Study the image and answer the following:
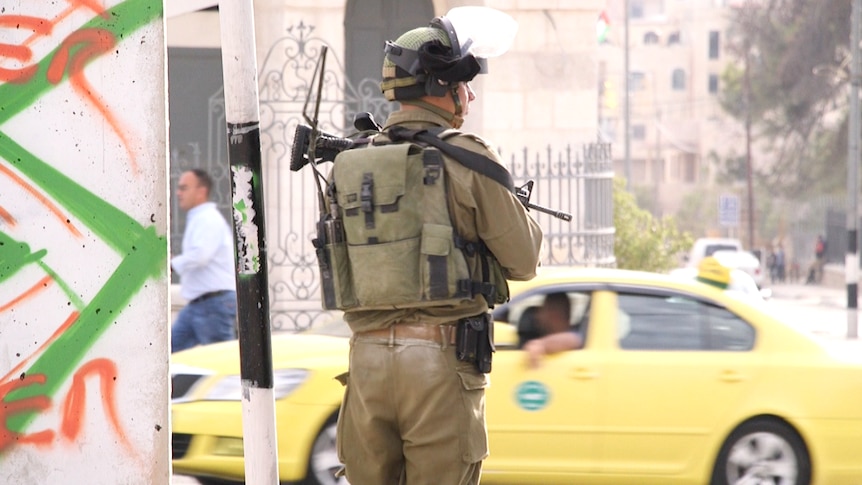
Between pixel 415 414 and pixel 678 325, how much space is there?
3.66 meters

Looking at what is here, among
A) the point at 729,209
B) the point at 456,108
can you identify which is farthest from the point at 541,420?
the point at 729,209

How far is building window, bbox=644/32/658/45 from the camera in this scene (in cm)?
10050

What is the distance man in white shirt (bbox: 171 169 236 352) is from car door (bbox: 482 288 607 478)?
281cm

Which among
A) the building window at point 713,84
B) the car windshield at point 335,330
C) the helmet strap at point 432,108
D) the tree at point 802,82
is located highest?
the building window at point 713,84

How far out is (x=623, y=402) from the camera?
273 inches

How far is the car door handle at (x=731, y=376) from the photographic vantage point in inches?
277

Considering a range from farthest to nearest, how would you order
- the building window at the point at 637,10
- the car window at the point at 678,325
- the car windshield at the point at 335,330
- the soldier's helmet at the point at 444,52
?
the building window at the point at 637,10, the car windshield at the point at 335,330, the car window at the point at 678,325, the soldier's helmet at the point at 444,52

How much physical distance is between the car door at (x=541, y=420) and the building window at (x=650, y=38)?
315ft

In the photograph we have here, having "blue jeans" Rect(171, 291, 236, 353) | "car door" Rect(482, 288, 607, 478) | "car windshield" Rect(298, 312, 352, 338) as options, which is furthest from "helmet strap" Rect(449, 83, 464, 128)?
"blue jeans" Rect(171, 291, 236, 353)

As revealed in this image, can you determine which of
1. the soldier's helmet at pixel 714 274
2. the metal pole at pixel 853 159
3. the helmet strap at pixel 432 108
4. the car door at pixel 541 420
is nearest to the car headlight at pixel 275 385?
the car door at pixel 541 420

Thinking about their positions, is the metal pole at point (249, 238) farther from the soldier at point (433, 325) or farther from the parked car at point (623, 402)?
the parked car at point (623, 402)

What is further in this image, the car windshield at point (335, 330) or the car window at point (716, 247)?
the car window at point (716, 247)

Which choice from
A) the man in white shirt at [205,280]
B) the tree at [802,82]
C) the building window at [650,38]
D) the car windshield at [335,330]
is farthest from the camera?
the building window at [650,38]

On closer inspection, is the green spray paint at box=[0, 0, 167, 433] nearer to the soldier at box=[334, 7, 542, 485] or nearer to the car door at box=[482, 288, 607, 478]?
the soldier at box=[334, 7, 542, 485]
